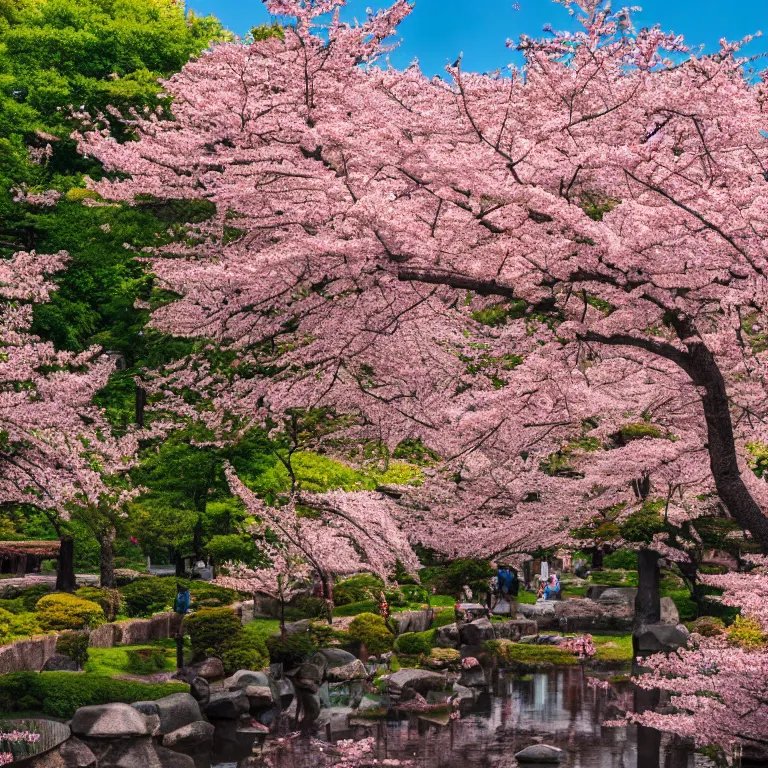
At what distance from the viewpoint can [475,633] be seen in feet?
88.5

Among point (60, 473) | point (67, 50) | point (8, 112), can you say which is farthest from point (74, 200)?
point (60, 473)

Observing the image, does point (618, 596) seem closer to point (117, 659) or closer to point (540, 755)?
point (117, 659)


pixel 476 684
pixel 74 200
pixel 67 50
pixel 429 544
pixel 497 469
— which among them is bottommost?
pixel 476 684

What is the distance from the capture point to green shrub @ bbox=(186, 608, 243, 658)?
19.7 metres

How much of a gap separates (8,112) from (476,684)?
23.6 m

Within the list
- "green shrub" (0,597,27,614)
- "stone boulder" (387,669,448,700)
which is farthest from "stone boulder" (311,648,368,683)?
"green shrub" (0,597,27,614)

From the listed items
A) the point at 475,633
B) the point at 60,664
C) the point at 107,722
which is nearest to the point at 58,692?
the point at 107,722

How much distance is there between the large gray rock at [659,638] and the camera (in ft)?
78.3

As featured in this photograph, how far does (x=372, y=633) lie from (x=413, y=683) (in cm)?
394

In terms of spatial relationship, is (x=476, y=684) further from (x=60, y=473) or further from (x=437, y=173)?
(x=437, y=173)

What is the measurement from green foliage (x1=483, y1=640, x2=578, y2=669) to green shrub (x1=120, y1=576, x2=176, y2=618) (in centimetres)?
882

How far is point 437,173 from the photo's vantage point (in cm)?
1035

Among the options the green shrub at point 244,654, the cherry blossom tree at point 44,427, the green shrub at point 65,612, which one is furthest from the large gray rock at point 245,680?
the cherry blossom tree at point 44,427

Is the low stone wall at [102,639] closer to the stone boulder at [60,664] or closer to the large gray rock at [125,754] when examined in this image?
the stone boulder at [60,664]
